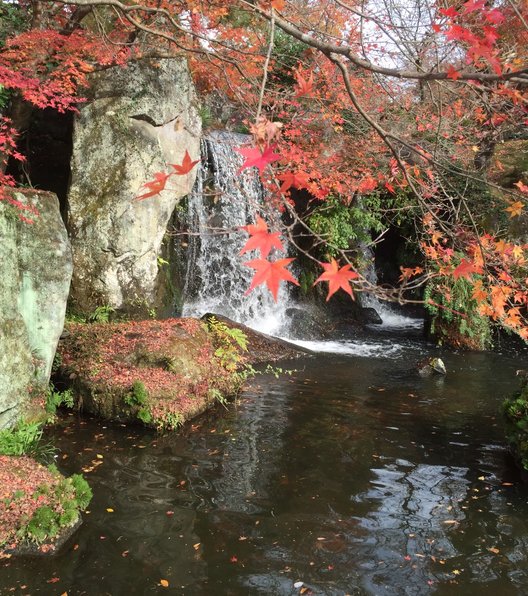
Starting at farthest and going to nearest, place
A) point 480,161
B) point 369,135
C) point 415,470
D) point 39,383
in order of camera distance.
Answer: point 480,161 < point 369,135 < point 39,383 < point 415,470

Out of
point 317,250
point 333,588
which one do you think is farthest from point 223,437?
point 317,250

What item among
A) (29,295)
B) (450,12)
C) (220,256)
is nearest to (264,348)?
(220,256)

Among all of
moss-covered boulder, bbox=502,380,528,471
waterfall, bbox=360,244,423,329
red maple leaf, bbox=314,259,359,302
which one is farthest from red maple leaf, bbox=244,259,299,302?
waterfall, bbox=360,244,423,329

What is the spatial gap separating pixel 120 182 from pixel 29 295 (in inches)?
123

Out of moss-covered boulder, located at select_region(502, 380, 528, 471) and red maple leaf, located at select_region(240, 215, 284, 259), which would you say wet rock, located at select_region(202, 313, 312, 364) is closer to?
moss-covered boulder, located at select_region(502, 380, 528, 471)

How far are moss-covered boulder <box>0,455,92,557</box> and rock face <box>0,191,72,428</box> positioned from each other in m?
1.22

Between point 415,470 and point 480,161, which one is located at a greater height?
point 480,161

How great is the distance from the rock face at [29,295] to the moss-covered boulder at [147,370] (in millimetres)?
664

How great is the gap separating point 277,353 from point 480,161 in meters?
6.41

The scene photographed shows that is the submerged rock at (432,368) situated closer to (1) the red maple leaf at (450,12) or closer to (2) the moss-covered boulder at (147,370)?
(2) the moss-covered boulder at (147,370)

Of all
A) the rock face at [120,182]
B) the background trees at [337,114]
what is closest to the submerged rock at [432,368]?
the background trees at [337,114]

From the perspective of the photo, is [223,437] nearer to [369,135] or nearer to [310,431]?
[310,431]

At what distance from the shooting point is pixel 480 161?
11.4 m

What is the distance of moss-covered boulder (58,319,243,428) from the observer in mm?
6098
